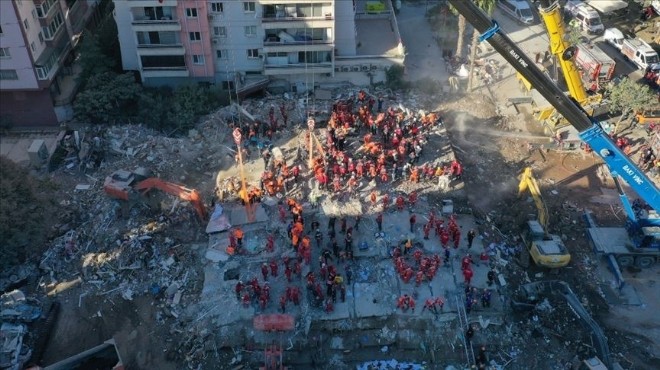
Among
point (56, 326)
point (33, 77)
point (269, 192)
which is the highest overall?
point (33, 77)

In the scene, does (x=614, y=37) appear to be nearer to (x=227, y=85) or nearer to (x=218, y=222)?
(x=227, y=85)

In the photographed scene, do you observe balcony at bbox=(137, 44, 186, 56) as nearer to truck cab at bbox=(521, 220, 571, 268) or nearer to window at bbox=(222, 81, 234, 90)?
window at bbox=(222, 81, 234, 90)

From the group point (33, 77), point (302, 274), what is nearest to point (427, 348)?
point (302, 274)

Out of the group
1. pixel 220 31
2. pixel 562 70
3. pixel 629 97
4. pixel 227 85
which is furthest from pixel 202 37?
pixel 629 97

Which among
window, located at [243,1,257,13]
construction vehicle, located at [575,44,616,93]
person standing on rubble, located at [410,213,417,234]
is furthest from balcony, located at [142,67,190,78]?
construction vehicle, located at [575,44,616,93]

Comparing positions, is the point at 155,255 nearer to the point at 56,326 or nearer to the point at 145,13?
the point at 56,326

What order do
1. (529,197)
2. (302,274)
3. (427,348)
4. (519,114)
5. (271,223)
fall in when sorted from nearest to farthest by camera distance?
(427,348), (302,274), (271,223), (529,197), (519,114)

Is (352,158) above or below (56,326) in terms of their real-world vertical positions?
above
